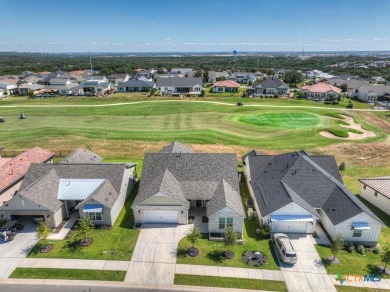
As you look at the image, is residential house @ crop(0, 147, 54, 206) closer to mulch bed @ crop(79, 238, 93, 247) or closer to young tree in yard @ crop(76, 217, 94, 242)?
young tree in yard @ crop(76, 217, 94, 242)

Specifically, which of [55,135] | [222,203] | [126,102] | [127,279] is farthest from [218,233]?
[126,102]

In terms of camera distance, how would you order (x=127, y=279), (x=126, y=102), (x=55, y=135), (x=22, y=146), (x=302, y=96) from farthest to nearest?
(x=302, y=96) → (x=126, y=102) → (x=55, y=135) → (x=22, y=146) → (x=127, y=279)

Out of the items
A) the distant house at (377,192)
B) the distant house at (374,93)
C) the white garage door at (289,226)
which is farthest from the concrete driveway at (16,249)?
the distant house at (374,93)

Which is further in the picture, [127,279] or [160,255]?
[160,255]

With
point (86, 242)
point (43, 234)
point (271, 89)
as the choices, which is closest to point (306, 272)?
point (86, 242)

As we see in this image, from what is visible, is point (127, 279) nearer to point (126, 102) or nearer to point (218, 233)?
point (218, 233)
